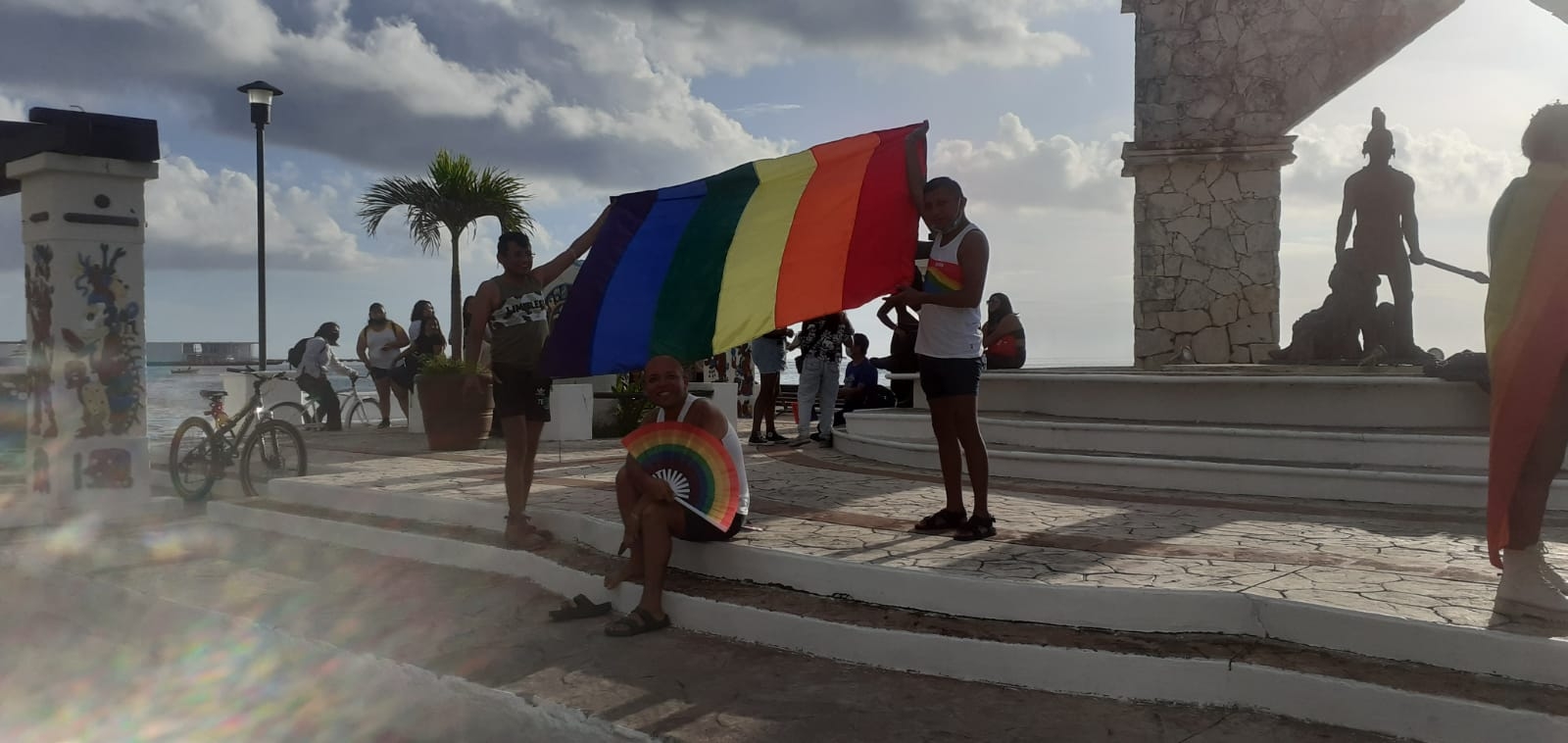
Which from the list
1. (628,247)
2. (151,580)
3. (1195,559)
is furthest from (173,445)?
(1195,559)

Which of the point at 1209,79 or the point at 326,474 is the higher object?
the point at 1209,79

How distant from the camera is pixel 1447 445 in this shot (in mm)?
6867

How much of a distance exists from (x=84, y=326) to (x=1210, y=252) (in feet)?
40.0

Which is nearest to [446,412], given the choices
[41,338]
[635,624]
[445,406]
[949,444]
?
[445,406]

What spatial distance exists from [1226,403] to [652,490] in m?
5.59

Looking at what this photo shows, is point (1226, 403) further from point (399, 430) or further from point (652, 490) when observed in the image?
point (399, 430)

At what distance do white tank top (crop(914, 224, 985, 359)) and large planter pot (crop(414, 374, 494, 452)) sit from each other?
718 cm

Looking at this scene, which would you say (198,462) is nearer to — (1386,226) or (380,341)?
(380,341)

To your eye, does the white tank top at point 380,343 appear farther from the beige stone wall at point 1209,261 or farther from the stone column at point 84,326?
the beige stone wall at point 1209,261

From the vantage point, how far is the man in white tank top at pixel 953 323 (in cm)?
505

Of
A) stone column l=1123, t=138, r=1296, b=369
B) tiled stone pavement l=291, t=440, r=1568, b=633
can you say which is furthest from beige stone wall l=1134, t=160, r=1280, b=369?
tiled stone pavement l=291, t=440, r=1568, b=633

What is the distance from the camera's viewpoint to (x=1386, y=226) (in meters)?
10.6

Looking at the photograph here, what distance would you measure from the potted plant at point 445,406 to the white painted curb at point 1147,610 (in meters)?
6.53

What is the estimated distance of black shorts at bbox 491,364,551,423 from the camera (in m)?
5.91
